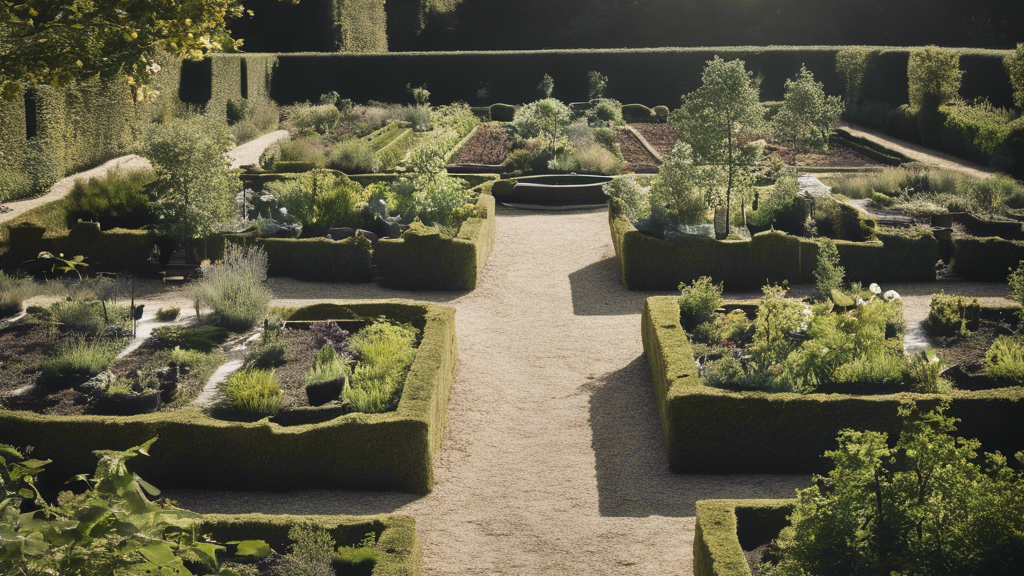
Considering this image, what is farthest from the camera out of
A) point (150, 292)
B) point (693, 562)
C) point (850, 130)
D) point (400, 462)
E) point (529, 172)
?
point (850, 130)

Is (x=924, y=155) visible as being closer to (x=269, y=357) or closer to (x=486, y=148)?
(x=486, y=148)

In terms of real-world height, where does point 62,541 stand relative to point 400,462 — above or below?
above

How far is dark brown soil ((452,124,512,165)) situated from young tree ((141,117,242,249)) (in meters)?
8.16

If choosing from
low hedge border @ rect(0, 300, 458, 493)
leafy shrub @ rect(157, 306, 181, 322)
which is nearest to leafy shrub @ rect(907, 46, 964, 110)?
leafy shrub @ rect(157, 306, 181, 322)

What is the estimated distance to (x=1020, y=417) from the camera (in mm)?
7770

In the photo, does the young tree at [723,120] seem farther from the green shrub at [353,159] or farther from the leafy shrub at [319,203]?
the green shrub at [353,159]

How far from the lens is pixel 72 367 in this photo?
876cm

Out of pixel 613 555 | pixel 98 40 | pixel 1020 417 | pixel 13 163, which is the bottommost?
pixel 613 555

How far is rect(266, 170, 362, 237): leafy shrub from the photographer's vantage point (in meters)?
14.0

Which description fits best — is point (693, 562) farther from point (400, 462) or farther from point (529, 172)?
point (529, 172)

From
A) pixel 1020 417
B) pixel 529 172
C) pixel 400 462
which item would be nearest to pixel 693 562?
pixel 400 462

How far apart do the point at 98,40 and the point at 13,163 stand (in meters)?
9.70

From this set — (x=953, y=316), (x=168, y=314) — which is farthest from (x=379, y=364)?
(x=953, y=316)

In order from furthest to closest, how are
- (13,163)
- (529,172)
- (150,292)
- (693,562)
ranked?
(529,172), (13,163), (150,292), (693,562)
